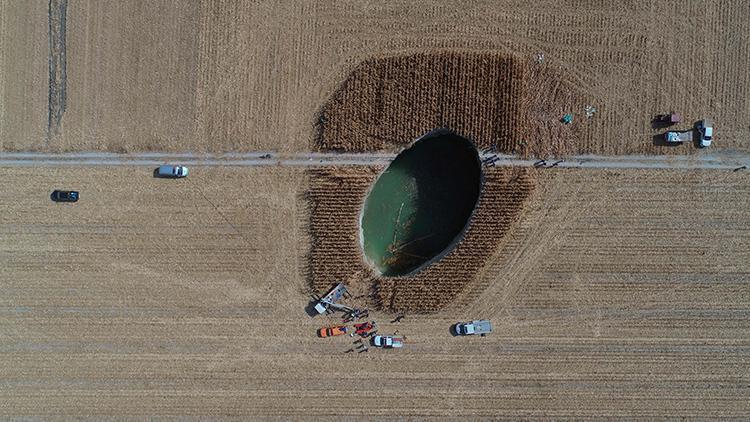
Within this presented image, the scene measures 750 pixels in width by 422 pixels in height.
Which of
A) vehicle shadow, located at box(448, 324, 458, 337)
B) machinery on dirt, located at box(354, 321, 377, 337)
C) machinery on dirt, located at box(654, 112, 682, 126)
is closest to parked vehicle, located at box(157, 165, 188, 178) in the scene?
machinery on dirt, located at box(354, 321, 377, 337)

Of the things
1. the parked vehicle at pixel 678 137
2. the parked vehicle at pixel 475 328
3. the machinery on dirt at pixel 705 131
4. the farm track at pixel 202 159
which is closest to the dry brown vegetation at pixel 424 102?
the farm track at pixel 202 159

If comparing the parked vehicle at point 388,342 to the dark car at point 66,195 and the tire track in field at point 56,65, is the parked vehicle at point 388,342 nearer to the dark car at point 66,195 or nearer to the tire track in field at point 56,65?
the dark car at point 66,195

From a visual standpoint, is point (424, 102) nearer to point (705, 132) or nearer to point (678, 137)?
point (678, 137)

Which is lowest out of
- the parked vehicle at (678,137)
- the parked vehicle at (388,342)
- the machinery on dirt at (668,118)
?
the parked vehicle at (388,342)

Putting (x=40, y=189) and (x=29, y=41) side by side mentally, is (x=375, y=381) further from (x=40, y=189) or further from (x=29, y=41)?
(x=29, y=41)

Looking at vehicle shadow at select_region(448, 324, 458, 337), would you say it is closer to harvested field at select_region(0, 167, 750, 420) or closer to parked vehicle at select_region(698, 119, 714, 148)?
harvested field at select_region(0, 167, 750, 420)

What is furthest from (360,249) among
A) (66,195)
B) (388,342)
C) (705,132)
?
(705,132)
